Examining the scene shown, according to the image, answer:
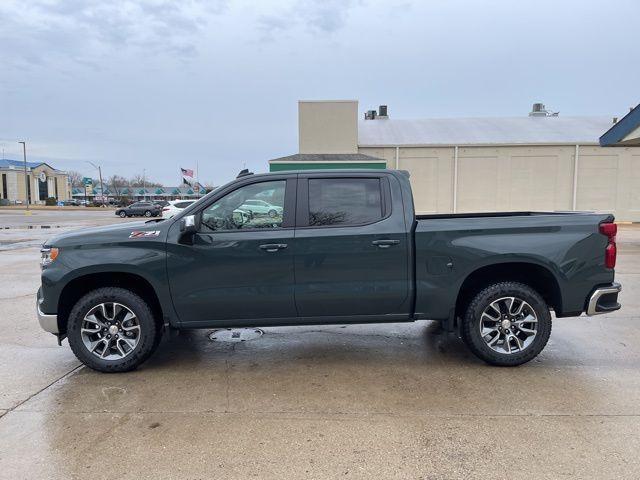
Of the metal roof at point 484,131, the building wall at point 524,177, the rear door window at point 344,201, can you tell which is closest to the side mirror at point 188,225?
the rear door window at point 344,201

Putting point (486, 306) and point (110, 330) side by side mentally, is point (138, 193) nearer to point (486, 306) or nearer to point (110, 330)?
point (110, 330)

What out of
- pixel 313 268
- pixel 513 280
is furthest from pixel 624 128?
pixel 313 268

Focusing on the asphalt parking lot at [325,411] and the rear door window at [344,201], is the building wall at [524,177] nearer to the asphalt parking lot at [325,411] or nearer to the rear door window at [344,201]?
the asphalt parking lot at [325,411]

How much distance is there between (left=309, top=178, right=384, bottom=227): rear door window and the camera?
15.0 ft

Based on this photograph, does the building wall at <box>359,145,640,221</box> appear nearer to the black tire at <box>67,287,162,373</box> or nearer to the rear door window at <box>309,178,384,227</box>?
the rear door window at <box>309,178,384,227</box>

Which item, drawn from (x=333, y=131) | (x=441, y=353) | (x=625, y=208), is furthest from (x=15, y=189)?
(x=441, y=353)

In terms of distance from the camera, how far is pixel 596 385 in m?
4.21

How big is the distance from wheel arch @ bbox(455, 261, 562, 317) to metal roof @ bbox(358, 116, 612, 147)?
2291 centimetres

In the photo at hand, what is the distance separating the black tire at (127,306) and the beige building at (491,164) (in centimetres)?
2154

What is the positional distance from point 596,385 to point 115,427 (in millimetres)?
4057

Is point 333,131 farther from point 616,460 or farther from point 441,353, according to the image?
point 616,460

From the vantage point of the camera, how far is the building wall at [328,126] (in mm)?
27656

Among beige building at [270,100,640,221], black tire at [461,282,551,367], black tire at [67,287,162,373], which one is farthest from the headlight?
beige building at [270,100,640,221]

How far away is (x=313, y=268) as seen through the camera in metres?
4.45
